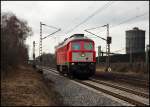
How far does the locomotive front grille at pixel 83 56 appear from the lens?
33.0 m

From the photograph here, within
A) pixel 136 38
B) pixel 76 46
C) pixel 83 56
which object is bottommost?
pixel 83 56

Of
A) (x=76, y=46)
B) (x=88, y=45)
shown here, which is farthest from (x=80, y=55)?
(x=88, y=45)

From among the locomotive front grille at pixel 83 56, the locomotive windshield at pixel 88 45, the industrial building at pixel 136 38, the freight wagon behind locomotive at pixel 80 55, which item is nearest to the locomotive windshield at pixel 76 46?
the freight wagon behind locomotive at pixel 80 55

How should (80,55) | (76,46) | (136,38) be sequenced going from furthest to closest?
1. (136,38)
2. (80,55)
3. (76,46)

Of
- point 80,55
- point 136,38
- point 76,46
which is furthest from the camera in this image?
point 136,38

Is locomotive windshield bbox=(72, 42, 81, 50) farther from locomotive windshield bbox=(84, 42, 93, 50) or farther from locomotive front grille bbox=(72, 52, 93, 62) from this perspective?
locomotive windshield bbox=(84, 42, 93, 50)

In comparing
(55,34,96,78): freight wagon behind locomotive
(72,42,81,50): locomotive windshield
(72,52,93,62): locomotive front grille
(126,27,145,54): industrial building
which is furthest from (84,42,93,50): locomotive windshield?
(126,27,145,54): industrial building

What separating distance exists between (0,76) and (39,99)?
10.7 meters

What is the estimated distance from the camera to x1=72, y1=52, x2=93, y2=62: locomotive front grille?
3300 centimetres

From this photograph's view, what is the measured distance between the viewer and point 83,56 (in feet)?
109

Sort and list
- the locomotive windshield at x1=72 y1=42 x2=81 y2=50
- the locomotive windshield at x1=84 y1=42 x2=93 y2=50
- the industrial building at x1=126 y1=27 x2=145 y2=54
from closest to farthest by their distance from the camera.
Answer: the locomotive windshield at x1=72 y1=42 x2=81 y2=50 < the locomotive windshield at x1=84 y1=42 x2=93 y2=50 < the industrial building at x1=126 y1=27 x2=145 y2=54

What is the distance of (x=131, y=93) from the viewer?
21375 millimetres

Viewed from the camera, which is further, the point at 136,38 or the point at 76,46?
the point at 136,38

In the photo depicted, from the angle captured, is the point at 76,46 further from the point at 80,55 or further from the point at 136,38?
the point at 136,38
